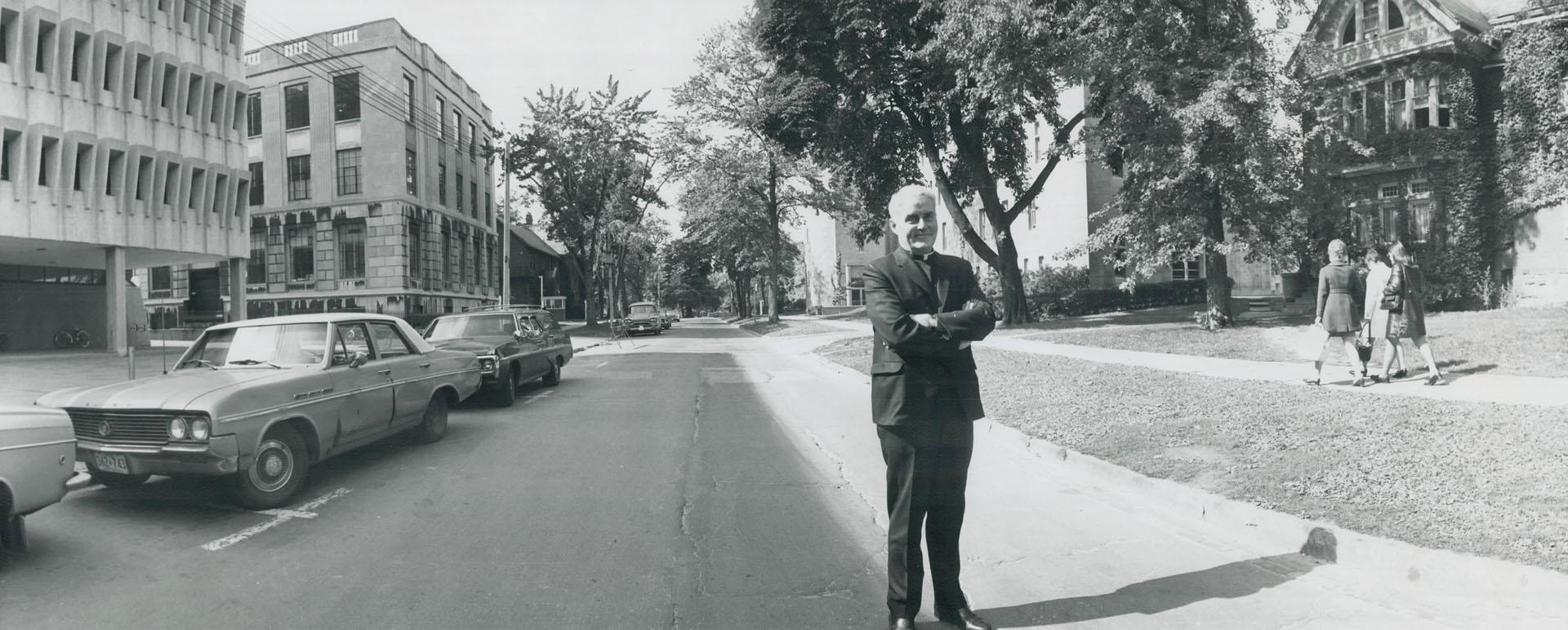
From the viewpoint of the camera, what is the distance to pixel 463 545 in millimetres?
4973

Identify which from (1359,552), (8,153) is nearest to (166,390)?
(1359,552)

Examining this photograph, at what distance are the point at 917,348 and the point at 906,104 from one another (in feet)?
74.9

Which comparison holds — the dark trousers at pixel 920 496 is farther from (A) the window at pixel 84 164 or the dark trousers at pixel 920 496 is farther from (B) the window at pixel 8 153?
(A) the window at pixel 84 164

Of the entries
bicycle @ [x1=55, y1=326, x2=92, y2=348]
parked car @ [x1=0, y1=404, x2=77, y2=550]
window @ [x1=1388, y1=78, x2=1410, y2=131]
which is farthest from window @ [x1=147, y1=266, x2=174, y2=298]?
window @ [x1=1388, y1=78, x2=1410, y2=131]

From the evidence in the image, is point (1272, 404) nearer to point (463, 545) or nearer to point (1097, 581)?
point (1097, 581)

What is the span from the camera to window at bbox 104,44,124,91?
24612 millimetres

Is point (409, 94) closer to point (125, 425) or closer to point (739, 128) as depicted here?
Answer: point (739, 128)

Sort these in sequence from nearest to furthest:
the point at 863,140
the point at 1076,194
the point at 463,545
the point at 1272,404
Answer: the point at 463,545, the point at 1272,404, the point at 863,140, the point at 1076,194

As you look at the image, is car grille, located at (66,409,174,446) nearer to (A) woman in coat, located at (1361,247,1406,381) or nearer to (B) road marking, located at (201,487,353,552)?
(B) road marking, located at (201,487,353,552)

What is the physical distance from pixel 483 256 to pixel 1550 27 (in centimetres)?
4364

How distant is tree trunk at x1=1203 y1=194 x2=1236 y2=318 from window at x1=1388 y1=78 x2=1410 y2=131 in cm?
884

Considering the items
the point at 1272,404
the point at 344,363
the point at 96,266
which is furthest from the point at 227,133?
the point at 1272,404

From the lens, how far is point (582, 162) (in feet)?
129

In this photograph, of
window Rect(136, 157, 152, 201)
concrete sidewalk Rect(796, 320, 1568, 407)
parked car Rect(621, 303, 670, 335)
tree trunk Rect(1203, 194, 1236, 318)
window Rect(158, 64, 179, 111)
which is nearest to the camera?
concrete sidewalk Rect(796, 320, 1568, 407)
